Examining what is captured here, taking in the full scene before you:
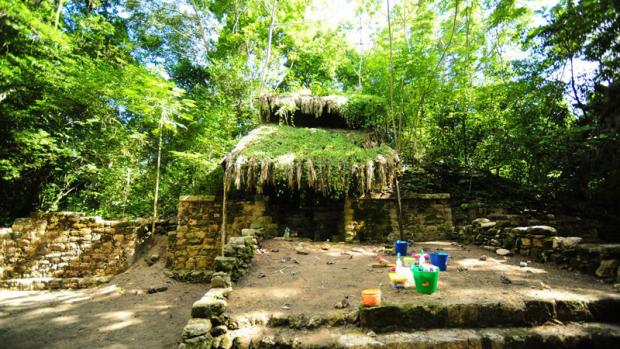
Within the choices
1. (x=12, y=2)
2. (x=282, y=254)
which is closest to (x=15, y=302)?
(x=282, y=254)

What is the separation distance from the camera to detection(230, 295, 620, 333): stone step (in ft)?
8.18

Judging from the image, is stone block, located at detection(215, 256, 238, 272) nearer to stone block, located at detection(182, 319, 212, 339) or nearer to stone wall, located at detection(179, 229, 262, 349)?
stone wall, located at detection(179, 229, 262, 349)

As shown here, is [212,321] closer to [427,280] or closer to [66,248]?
[427,280]

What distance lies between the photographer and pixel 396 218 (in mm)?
6949

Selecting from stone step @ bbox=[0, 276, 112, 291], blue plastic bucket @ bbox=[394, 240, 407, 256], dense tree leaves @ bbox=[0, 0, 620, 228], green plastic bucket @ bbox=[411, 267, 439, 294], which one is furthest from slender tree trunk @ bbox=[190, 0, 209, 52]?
green plastic bucket @ bbox=[411, 267, 439, 294]

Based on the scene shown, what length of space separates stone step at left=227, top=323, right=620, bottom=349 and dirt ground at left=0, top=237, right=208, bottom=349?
2397 mm

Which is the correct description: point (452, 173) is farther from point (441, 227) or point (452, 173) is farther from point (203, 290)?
point (203, 290)

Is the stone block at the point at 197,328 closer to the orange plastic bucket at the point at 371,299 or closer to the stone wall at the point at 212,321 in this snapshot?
the stone wall at the point at 212,321

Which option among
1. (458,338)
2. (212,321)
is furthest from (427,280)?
(212,321)

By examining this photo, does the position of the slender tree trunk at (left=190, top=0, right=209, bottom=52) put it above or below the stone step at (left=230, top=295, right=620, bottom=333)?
above

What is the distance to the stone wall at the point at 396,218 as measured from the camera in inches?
267

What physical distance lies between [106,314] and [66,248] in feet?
12.3

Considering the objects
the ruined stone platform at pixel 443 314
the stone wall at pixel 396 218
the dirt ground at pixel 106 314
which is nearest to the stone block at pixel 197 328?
the ruined stone platform at pixel 443 314

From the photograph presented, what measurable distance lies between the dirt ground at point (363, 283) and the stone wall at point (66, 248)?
507 cm
